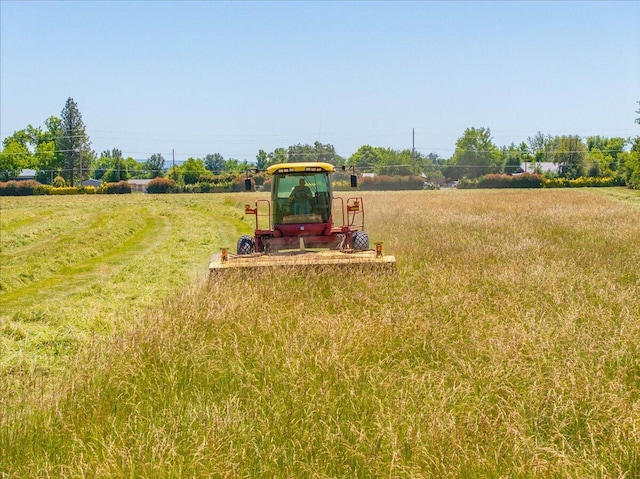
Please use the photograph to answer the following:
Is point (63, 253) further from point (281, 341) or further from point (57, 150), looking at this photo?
point (57, 150)

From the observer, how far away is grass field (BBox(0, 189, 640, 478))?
3742mm

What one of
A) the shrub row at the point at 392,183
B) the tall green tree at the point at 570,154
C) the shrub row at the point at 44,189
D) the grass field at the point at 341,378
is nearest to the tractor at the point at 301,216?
the grass field at the point at 341,378

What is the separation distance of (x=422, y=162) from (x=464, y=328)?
442 ft

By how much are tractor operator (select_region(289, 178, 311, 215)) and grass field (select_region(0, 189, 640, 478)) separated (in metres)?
3.67

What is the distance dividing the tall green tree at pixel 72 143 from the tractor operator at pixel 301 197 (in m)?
89.4

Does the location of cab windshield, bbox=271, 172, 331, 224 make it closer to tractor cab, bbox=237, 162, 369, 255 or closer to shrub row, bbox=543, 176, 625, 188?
tractor cab, bbox=237, 162, 369, 255

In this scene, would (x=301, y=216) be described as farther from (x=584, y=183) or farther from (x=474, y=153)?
(x=474, y=153)

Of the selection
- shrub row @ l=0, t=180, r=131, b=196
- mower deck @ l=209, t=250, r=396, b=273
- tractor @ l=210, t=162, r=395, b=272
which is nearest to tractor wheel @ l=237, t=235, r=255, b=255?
tractor @ l=210, t=162, r=395, b=272

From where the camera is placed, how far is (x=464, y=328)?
620 centimetres

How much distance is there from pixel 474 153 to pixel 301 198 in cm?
9971

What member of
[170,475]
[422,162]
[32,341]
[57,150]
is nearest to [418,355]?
[170,475]

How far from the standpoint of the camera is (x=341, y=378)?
15.7 ft

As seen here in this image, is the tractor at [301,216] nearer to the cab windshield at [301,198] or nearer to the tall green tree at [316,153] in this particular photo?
the cab windshield at [301,198]

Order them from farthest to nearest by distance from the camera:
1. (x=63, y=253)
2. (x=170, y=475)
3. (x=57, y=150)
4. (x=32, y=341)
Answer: (x=57, y=150)
(x=63, y=253)
(x=32, y=341)
(x=170, y=475)
